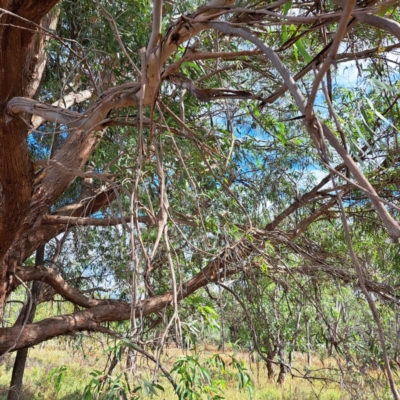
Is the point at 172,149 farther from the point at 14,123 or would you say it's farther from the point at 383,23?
the point at 383,23

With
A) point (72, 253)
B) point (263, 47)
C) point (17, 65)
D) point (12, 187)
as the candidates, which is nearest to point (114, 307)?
point (72, 253)

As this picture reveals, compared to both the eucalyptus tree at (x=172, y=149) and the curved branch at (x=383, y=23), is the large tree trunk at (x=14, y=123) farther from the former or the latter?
the curved branch at (x=383, y=23)

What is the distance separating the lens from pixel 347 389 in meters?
2.21

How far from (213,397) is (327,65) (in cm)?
151

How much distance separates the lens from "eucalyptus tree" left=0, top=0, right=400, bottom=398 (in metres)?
1.17

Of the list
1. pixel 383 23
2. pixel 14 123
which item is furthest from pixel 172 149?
pixel 383 23

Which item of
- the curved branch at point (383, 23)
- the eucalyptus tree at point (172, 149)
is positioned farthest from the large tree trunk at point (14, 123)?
the curved branch at point (383, 23)

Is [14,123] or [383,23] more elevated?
[14,123]

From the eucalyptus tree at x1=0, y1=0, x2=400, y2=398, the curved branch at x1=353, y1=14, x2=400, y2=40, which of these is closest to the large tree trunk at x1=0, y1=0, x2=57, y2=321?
the eucalyptus tree at x1=0, y1=0, x2=400, y2=398

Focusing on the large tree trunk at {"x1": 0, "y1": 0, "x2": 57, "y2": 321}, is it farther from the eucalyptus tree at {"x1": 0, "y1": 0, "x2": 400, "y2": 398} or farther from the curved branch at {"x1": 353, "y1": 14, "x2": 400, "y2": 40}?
the curved branch at {"x1": 353, "y1": 14, "x2": 400, "y2": 40}

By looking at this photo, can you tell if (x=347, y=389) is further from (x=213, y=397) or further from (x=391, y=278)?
(x=391, y=278)

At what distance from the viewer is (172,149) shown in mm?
2139

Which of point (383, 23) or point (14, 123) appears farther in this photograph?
point (14, 123)

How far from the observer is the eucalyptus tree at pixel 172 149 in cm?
117
